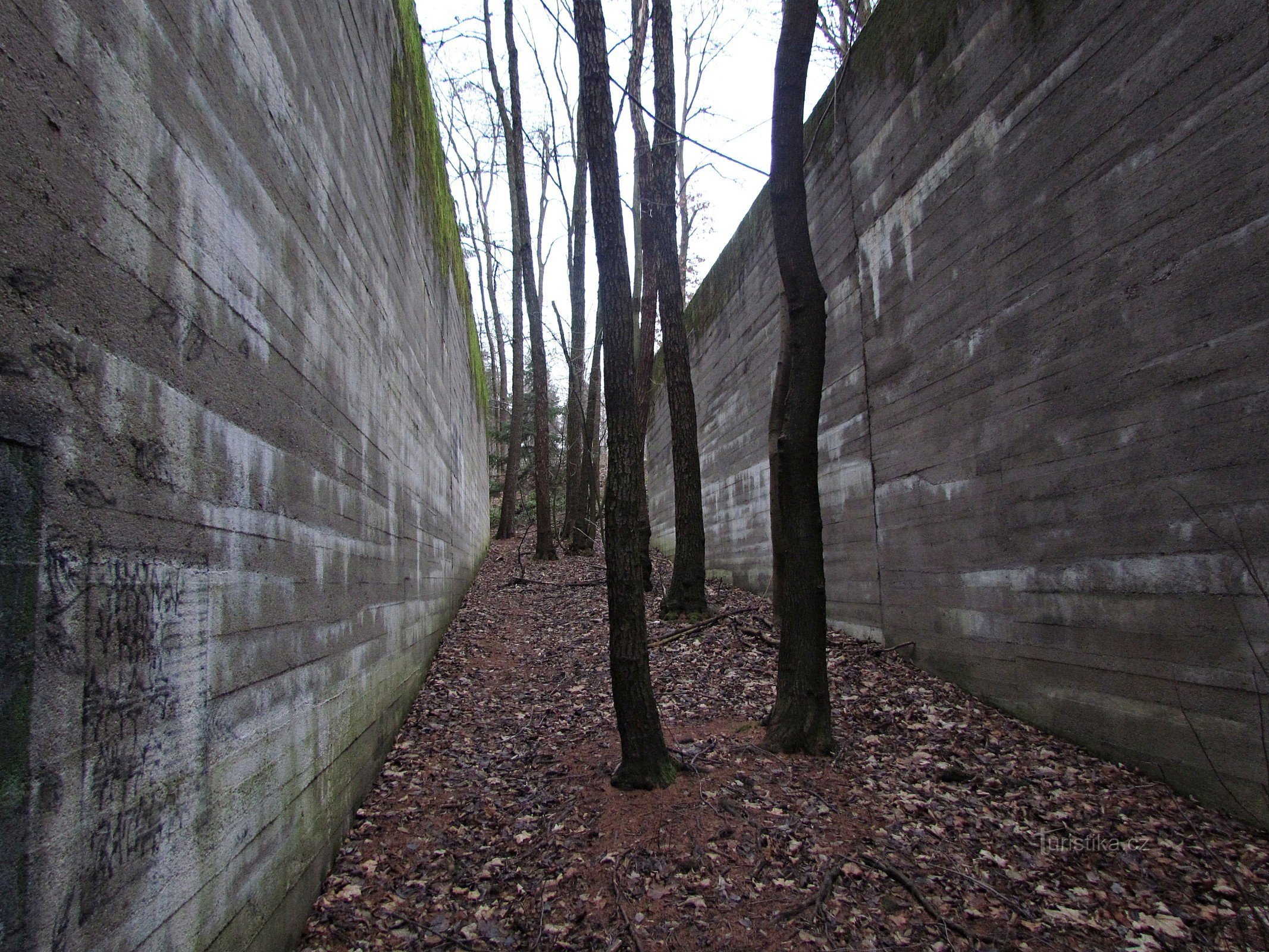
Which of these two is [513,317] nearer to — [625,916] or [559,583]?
[559,583]

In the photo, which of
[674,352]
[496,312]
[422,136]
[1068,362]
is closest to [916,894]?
[1068,362]

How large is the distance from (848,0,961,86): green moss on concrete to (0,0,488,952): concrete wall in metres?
4.45

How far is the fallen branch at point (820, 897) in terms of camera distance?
2854 mm

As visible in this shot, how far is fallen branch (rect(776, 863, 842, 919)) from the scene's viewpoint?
2.85 m

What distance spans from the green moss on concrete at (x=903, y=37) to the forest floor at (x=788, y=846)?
16.6 ft

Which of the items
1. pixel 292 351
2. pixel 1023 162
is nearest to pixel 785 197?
pixel 1023 162

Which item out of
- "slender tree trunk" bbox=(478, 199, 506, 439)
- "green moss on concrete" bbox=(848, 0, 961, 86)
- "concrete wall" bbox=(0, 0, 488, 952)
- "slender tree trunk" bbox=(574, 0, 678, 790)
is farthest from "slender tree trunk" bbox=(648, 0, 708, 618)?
"slender tree trunk" bbox=(478, 199, 506, 439)

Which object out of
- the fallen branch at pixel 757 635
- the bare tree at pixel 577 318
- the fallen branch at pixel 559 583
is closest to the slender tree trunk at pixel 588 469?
the bare tree at pixel 577 318

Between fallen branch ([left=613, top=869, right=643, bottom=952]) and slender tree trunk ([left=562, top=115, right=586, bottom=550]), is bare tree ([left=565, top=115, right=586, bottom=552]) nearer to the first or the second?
slender tree trunk ([left=562, top=115, right=586, bottom=550])

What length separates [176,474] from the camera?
1.74 metres

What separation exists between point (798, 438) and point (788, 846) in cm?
245

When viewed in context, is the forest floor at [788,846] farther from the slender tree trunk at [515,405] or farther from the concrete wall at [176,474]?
the slender tree trunk at [515,405]

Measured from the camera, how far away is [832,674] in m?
5.85

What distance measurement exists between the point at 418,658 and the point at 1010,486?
15.1ft
